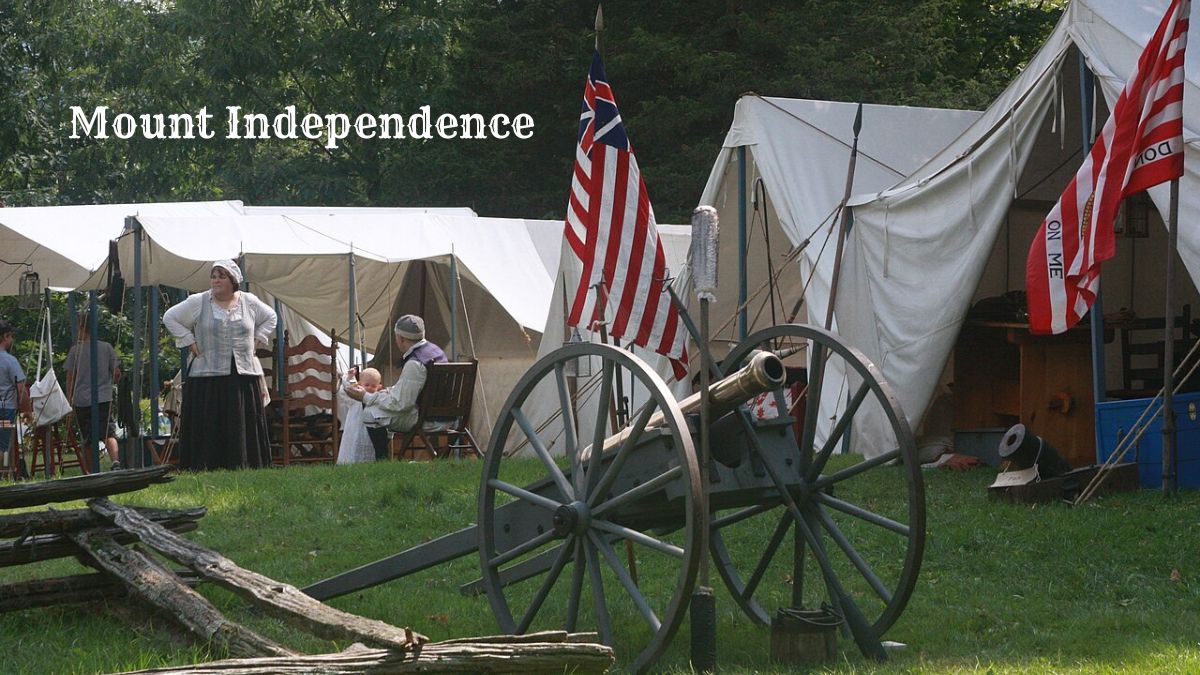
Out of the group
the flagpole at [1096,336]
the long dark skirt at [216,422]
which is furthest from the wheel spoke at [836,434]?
the long dark skirt at [216,422]

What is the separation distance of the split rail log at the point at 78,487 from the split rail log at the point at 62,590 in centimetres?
34

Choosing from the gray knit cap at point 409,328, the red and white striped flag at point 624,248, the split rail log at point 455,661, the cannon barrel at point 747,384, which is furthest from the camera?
the gray knit cap at point 409,328

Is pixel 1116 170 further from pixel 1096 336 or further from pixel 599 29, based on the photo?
pixel 599 29

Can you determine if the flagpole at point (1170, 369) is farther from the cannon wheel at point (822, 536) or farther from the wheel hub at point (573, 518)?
the wheel hub at point (573, 518)

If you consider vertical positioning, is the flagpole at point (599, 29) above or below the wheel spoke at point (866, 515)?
above

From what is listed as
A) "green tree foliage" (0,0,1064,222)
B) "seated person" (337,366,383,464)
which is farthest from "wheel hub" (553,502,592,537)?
"green tree foliage" (0,0,1064,222)

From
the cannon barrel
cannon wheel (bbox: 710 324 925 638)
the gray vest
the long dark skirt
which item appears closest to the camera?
the cannon barrel

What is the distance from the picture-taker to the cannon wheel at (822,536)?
480 centimetres

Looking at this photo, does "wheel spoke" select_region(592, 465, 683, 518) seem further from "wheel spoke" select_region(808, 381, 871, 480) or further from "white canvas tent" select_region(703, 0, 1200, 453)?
"white canvas tent" select_region(703, 0, 1200, 453)

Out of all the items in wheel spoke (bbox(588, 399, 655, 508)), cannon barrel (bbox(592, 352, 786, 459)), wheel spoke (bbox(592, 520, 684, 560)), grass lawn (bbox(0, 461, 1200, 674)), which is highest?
cannon barrel (bbox(592, 352, 786, 459))

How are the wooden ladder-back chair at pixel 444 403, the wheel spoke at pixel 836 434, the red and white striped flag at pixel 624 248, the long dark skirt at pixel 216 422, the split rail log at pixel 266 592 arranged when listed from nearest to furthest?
the split rail log at pixel 266 592
the wheel spoke at pixel 836 434
the red and white striped flag at pixel 624 248
the long dark skirt at pixel 216 422
the wooden ladder-back chair at pixel 444 403

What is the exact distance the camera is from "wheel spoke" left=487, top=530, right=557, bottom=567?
5.00 meters

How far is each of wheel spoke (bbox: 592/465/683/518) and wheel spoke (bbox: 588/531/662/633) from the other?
9 cm

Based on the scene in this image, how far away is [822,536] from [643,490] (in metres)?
1.16
